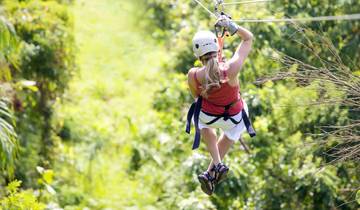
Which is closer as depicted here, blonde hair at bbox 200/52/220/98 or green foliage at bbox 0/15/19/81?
blonde hair at bbox 200/52/220/98

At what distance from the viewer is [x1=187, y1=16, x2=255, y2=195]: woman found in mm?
4980

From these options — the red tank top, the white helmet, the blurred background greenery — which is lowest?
the blurred background greenery

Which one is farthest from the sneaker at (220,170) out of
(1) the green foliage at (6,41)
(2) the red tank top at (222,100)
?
(1) the green foliage at (6,41)

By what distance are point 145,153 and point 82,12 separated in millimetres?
7054

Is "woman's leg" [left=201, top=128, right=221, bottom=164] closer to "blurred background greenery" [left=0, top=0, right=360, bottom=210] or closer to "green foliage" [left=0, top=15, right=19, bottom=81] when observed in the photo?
"blurred background greenery" [left=0, top=0, right=360, bottom=210]

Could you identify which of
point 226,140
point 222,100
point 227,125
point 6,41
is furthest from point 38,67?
point 222,100

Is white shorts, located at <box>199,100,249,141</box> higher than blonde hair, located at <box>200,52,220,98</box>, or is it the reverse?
blonde hair, located at <box>200,52,220,98</box>

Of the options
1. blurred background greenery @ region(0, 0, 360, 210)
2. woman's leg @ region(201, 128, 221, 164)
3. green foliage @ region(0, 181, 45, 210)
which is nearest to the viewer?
woman's leg @ region(201, 128, 221, 164)

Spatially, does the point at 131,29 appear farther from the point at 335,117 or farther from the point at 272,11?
the point at 335,117

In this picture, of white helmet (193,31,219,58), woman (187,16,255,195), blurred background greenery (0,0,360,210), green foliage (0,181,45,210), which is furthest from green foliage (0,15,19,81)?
white helmet (193,31,219,58)

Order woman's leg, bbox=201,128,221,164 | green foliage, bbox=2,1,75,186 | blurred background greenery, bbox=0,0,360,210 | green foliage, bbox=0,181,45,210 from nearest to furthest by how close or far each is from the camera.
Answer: woman's leg, bbox=201,128,221,164
green foliage, bbox=0,181,45,210
blurred background greenery, bbox=0,0,360,210
green foliage, bbox=2,1,75,186

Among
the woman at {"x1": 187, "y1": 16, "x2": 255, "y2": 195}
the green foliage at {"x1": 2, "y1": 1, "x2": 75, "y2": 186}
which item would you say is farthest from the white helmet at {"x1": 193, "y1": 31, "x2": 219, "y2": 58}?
the green foliage at {"x1": 2, "y1": 1, "x2": 75, "y2": 186}

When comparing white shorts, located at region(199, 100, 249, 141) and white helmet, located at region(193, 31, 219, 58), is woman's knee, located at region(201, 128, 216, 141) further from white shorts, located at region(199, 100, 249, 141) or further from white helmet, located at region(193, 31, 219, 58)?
white helmet, located at region(193, 31, 219, 58)

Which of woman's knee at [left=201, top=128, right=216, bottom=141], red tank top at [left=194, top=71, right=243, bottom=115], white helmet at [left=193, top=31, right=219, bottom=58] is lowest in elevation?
woman's knee at [left=201, top=128, right=216, bottom=141]
